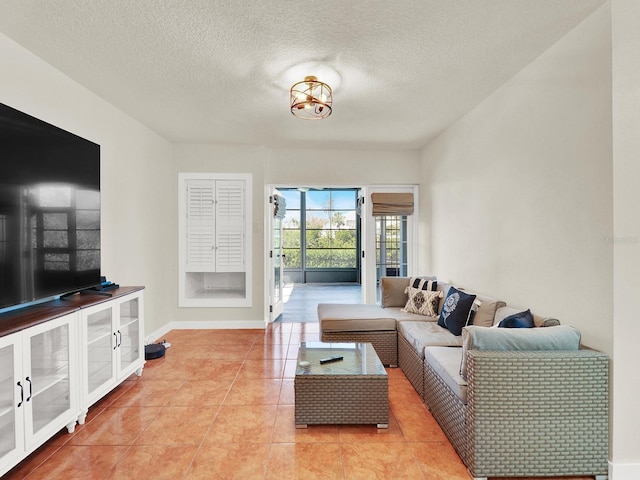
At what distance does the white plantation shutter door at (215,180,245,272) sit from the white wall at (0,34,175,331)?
2.20 feet

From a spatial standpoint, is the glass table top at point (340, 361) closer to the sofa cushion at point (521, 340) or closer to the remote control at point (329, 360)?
the remote control at point (329, 360)

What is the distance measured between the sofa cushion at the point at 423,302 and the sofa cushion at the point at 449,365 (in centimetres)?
106

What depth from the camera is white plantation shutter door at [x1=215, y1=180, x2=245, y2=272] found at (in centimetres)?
491

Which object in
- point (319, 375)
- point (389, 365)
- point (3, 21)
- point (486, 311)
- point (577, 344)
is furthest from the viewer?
point (389, 365)

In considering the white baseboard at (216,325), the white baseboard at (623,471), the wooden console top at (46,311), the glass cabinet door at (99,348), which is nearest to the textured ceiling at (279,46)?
the wooden console top at (46,311)

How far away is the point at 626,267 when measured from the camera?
1.83m

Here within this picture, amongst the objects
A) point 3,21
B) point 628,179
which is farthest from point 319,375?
point 3,21

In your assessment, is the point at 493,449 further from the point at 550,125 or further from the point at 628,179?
the point at 550,125

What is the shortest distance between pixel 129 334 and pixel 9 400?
1266 mm

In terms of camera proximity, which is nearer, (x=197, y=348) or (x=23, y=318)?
(x=23, y=318)

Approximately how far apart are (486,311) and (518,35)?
2.02 meters

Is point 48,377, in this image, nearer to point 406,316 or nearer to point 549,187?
point 406,316

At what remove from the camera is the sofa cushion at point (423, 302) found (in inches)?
145

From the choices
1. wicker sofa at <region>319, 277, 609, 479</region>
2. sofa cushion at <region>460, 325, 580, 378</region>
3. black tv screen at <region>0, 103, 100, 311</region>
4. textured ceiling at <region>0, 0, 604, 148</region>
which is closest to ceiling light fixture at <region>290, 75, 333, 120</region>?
textured ceiling at <region>0, 0, 604, 148</region>
